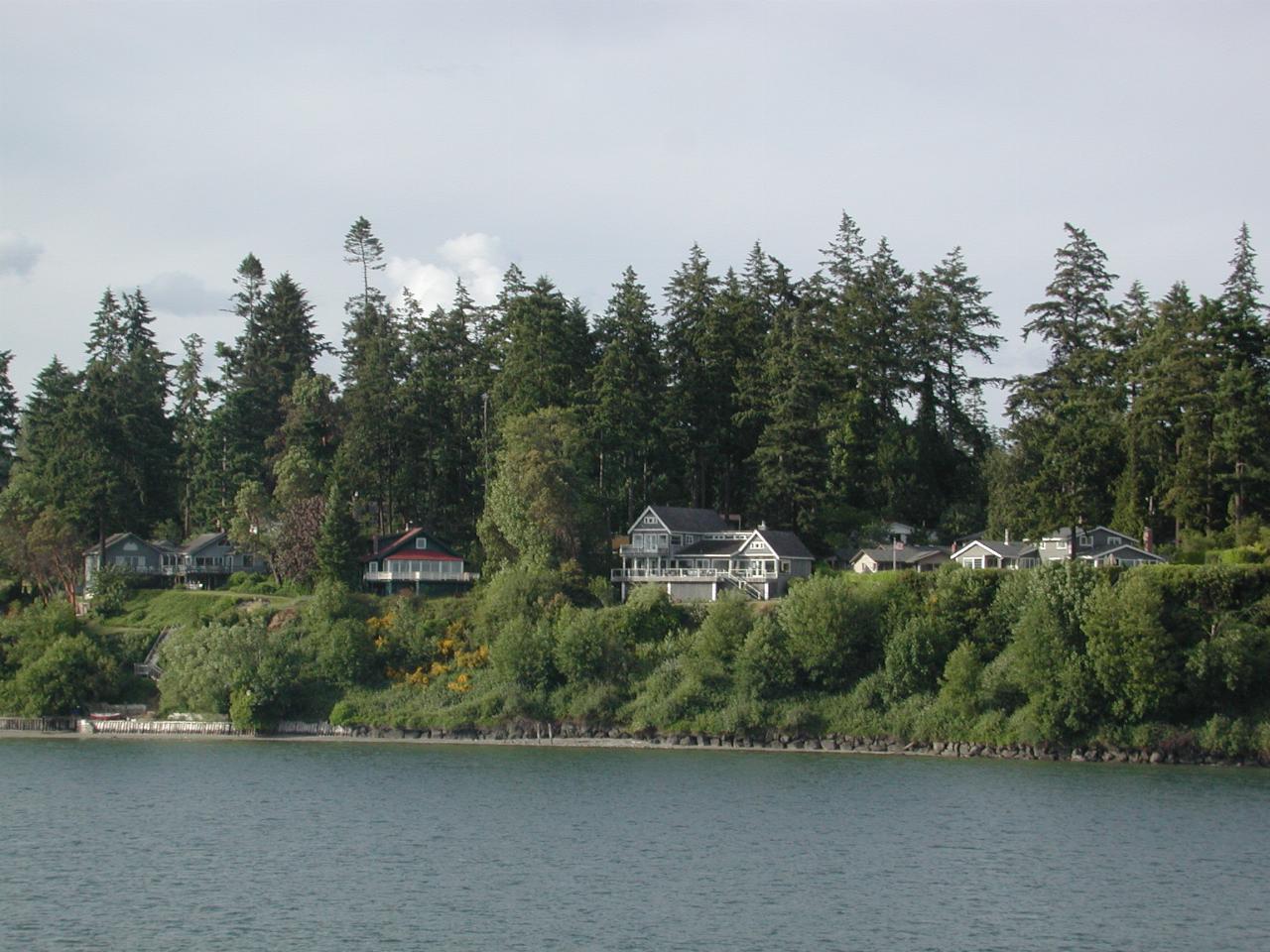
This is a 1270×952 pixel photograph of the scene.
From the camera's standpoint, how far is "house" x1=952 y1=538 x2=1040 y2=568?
74.9 meters

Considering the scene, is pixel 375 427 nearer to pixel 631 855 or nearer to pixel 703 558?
pixel 703 558

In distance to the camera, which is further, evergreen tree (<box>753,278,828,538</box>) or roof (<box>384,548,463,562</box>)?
evergreen tree (<box>753,278,828,538</box>)

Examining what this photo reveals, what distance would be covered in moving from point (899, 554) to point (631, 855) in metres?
41.2

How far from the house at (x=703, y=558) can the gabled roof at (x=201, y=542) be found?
1061 inches

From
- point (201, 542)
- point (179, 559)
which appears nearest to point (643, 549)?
point (201, 542)

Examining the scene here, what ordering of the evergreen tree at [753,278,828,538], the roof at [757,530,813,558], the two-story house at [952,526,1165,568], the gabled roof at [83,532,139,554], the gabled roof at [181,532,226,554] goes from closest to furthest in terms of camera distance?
the two-story house at [952,526,1165,568] → the roof at [757,530,813,558] → the evergreen tree at [753,278,828,538] → the gabled roof at [83,532,139,554] → the gabled roof at [181,532,226,554]

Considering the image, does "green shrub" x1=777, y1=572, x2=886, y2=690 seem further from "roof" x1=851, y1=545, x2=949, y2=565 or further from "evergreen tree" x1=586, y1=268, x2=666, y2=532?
"evergreen tree" x1=586, y1=268, x2=666, y2=532

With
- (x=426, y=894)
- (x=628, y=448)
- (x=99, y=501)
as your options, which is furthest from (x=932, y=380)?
(x=426, y=894)

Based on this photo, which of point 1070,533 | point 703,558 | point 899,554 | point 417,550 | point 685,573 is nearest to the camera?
point 1070,533

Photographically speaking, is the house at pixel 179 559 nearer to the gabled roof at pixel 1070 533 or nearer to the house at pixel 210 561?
the house at pixel 210 561

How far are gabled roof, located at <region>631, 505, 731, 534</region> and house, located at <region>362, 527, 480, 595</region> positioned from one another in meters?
10.7

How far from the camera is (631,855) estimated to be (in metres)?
39.3

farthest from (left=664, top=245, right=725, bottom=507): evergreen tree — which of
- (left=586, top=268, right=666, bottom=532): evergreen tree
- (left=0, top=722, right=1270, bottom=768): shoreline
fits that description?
(left=0, top=722, right=1270, bottom=768): shoreline

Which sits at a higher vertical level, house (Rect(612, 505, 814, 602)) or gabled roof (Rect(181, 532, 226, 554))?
gabled roof (Rect(181, 532, 226, 554))
